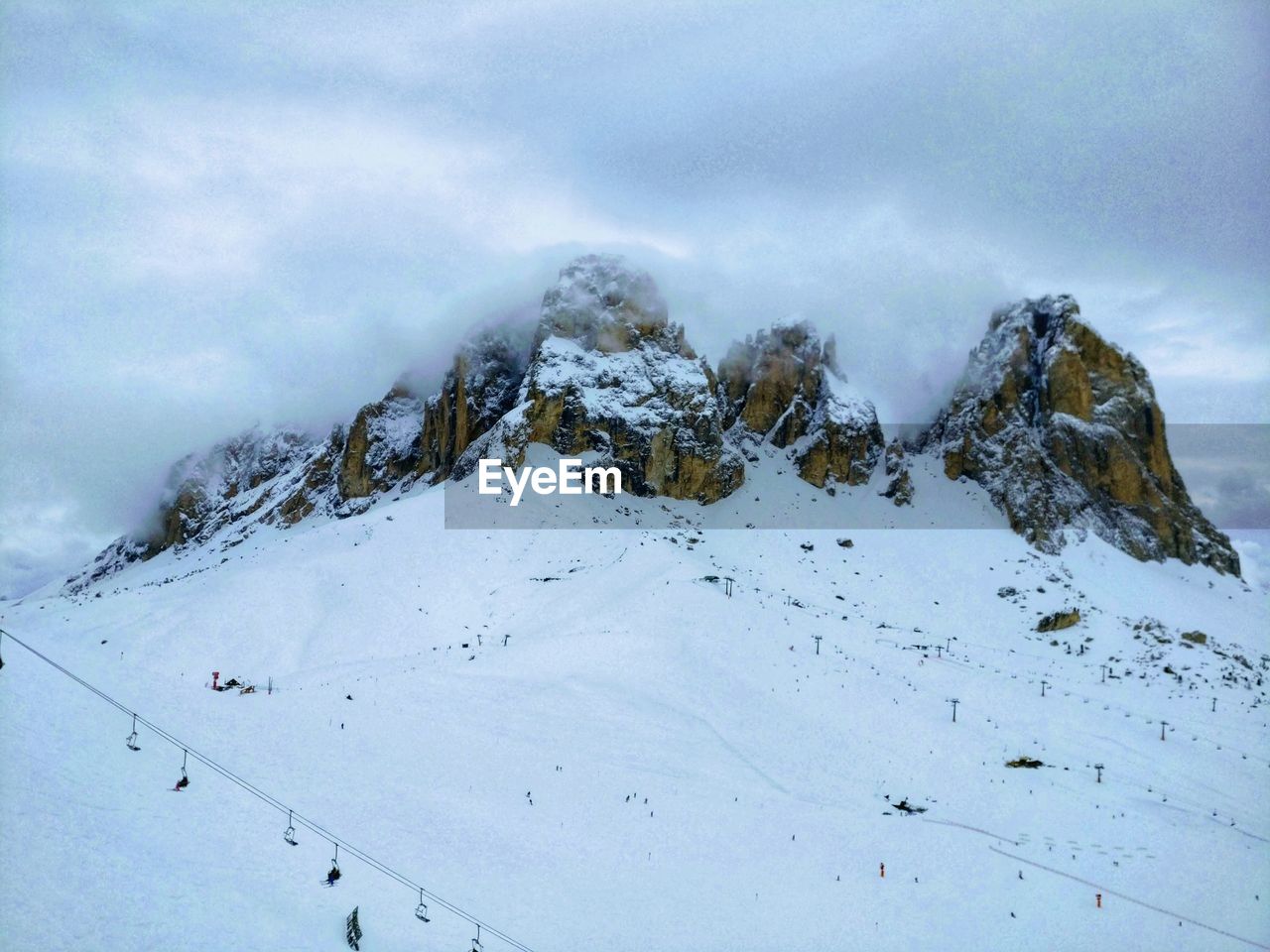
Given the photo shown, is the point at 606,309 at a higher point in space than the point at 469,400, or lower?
higher

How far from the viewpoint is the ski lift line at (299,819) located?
16.5 metres

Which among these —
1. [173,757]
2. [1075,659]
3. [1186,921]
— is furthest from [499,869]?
[1075,659]

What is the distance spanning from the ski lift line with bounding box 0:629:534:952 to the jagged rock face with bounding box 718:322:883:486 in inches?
3764

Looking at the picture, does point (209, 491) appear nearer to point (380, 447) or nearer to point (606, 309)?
point (380, 447)

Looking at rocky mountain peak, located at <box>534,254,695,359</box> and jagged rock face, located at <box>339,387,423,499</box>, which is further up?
rocky mountain peak, located at <box>534,254,695,359</box>

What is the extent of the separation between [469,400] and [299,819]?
89.0m

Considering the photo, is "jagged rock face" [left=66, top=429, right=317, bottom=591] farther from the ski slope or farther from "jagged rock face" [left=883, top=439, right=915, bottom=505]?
"jagged rock face" [left=883, top=439, right=915, bottom=505]

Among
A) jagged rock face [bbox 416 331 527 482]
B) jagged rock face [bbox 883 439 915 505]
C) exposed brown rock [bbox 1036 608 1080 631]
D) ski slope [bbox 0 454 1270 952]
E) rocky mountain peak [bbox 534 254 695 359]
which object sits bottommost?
exposed brown rock [bbox 1036 608 1080 631]

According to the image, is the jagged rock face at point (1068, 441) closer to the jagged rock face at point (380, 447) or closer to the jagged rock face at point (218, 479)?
the jagged rock face at point (380, 447)

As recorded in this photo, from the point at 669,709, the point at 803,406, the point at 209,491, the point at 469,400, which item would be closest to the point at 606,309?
the point at 469,400

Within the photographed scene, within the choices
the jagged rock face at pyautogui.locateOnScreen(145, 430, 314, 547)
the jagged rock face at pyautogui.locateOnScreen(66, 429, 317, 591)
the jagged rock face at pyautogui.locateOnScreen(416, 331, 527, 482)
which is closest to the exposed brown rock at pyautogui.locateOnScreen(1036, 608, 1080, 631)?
the jagged rock face at pyautogui.locateOnScreen(416, 331, 527, 482)

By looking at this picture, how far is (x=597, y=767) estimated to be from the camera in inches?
1149

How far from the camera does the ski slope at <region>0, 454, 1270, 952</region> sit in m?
13.9

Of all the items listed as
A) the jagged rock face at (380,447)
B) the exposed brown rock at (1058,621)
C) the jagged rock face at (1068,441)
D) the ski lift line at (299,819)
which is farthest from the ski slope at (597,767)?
the jagged rock face at (380,447)
